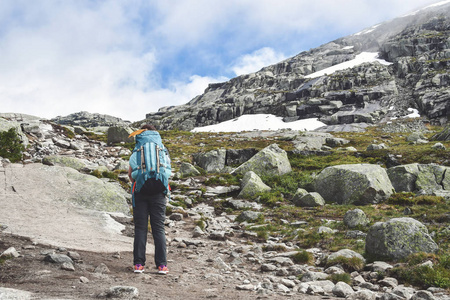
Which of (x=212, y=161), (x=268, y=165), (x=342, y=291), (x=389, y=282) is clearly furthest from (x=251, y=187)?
(x=342, y=291)

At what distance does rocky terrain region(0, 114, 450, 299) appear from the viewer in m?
5.24

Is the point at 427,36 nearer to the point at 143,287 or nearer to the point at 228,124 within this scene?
the point at 228,124

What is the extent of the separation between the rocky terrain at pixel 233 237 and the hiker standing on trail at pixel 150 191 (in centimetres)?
64

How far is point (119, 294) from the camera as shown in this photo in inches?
160

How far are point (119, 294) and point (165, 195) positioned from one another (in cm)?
277

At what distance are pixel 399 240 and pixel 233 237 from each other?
19.9 ft

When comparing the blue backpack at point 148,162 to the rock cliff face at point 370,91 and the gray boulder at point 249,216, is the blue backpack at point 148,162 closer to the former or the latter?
the gray boulder at point 249,216

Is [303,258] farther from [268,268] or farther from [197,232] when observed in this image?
[197,232]

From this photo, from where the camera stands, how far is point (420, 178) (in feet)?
59.4

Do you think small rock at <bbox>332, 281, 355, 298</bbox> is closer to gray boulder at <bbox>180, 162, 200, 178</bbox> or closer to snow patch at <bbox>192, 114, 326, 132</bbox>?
gray boulder at <bbox>180, 162, 200, 178</bbox>

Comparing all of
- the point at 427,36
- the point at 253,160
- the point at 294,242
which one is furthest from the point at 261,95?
the point at 294,242

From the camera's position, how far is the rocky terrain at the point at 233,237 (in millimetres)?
5238

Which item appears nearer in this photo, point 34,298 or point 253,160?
point 34,298

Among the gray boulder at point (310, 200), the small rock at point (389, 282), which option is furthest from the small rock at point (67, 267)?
the gray boulder at point (310, 200)
